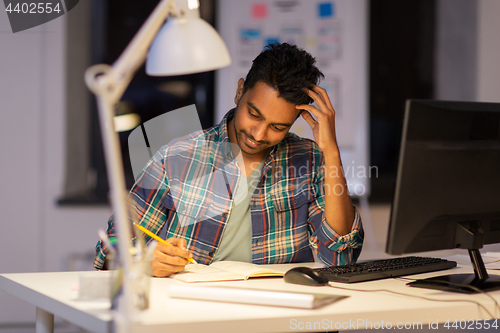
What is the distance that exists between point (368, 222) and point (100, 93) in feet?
7.67

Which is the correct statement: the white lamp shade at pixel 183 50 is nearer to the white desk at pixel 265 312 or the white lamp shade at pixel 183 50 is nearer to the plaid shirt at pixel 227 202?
the white desk at pixel 265 312

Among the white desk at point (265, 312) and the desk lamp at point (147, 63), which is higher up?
the desk lamp at point (147, 63)

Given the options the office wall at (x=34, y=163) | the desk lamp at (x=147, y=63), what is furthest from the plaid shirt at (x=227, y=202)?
the office wall at (x=34, y=163)

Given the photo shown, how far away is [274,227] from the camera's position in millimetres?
1681

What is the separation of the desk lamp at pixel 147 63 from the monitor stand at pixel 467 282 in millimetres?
697

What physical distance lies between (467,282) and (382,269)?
0.21m

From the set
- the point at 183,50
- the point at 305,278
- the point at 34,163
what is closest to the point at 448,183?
the point at 305,278

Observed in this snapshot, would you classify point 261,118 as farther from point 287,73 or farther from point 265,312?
point 265,312

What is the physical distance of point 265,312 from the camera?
0.89 meters

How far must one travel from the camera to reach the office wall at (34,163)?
2.46 metres

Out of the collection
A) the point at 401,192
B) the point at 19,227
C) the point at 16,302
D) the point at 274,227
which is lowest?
the point at 16,302

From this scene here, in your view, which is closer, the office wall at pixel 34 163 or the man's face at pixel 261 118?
the man's face at pixel 261 118

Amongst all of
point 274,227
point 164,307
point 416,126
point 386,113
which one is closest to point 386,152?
point 386,113

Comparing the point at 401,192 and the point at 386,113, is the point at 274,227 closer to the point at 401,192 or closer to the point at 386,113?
the point at 401,192
